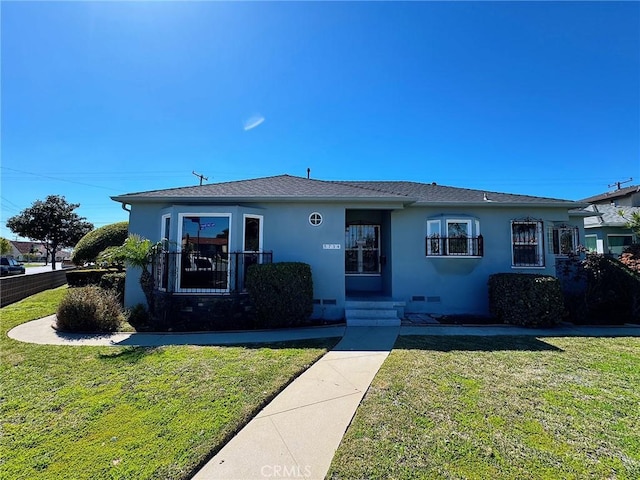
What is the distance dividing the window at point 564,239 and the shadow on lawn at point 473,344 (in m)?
4.94

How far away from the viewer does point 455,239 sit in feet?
28.3

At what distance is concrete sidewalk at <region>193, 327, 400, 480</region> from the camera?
2367 mm

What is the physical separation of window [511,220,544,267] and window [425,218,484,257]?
127 centimetres

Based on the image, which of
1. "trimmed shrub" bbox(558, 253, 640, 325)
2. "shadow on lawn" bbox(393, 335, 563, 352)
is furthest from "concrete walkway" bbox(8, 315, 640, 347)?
"trimmed shrub" bbox(558, 253, 640, 325)

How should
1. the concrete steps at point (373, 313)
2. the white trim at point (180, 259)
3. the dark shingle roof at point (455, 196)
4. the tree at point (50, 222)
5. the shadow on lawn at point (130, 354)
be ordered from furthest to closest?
the tree at point (50, 222)
the dark shingle roof at point (455, 196)
the white trim at point (180, 259)
the concrete steps at point (373, 313)
the shadow on lawn at point (130, 354)

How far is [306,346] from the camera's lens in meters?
5.70

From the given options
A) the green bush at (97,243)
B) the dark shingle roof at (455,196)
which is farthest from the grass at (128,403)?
the green bush at (97,243)

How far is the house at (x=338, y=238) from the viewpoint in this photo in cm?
782

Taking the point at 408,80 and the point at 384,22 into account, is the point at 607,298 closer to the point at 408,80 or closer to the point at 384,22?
the point at 408,80

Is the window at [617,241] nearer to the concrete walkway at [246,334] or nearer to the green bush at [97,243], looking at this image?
the concrete walkway at [246,334]

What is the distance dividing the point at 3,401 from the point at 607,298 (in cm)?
1357

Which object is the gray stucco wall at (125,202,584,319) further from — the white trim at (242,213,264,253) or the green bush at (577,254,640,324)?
the green bush at (577,254,640,324)

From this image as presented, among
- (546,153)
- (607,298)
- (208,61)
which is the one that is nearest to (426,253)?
(607,298)

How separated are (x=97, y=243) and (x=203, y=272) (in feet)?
35.1
